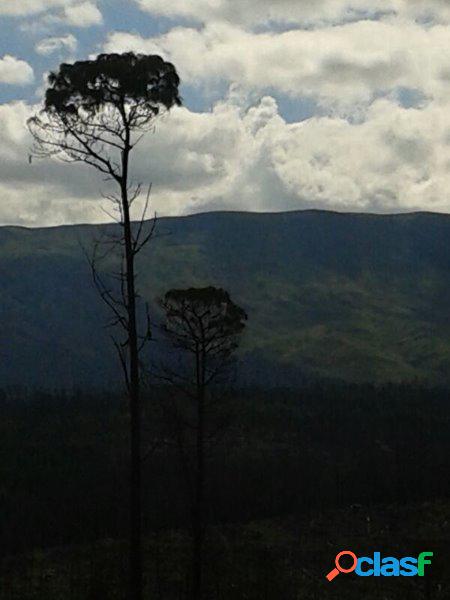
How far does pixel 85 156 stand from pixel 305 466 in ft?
430

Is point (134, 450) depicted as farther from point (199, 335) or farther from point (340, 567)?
point (340, 567)

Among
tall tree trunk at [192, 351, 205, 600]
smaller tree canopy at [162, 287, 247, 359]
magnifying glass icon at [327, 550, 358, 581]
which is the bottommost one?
magnifying glass icon at [327, 550, 358, 581]

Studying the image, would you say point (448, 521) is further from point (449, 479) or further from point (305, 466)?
point (305, 466)

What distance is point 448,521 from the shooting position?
68812mm

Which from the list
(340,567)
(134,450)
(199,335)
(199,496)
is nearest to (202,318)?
(199,335)

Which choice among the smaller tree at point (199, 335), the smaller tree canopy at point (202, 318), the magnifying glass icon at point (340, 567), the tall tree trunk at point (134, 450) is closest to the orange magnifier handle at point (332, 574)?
the magnifying glass icon at point (340, 567)

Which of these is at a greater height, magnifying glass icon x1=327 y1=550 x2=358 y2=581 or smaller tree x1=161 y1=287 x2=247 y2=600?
smaller tree x1=161 y1=287 x2=247 y2=600

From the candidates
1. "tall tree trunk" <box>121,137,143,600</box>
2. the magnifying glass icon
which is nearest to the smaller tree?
"tall tree trunk" <box>121,137,143,600</box>

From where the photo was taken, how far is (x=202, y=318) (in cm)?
3388

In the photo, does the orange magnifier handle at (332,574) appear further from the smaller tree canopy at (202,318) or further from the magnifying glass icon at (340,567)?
the smaller tree canopy at (202,318)

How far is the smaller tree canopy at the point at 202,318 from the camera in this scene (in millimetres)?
33094

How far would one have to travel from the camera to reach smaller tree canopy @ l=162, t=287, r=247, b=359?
33094 millimetres

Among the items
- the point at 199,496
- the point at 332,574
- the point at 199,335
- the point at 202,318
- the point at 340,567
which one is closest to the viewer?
the point at 199,496

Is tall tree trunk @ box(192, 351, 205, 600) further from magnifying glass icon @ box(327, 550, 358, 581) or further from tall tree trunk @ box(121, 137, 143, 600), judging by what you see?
magnifying glass icon @ box(327, 550, 358, 581)
